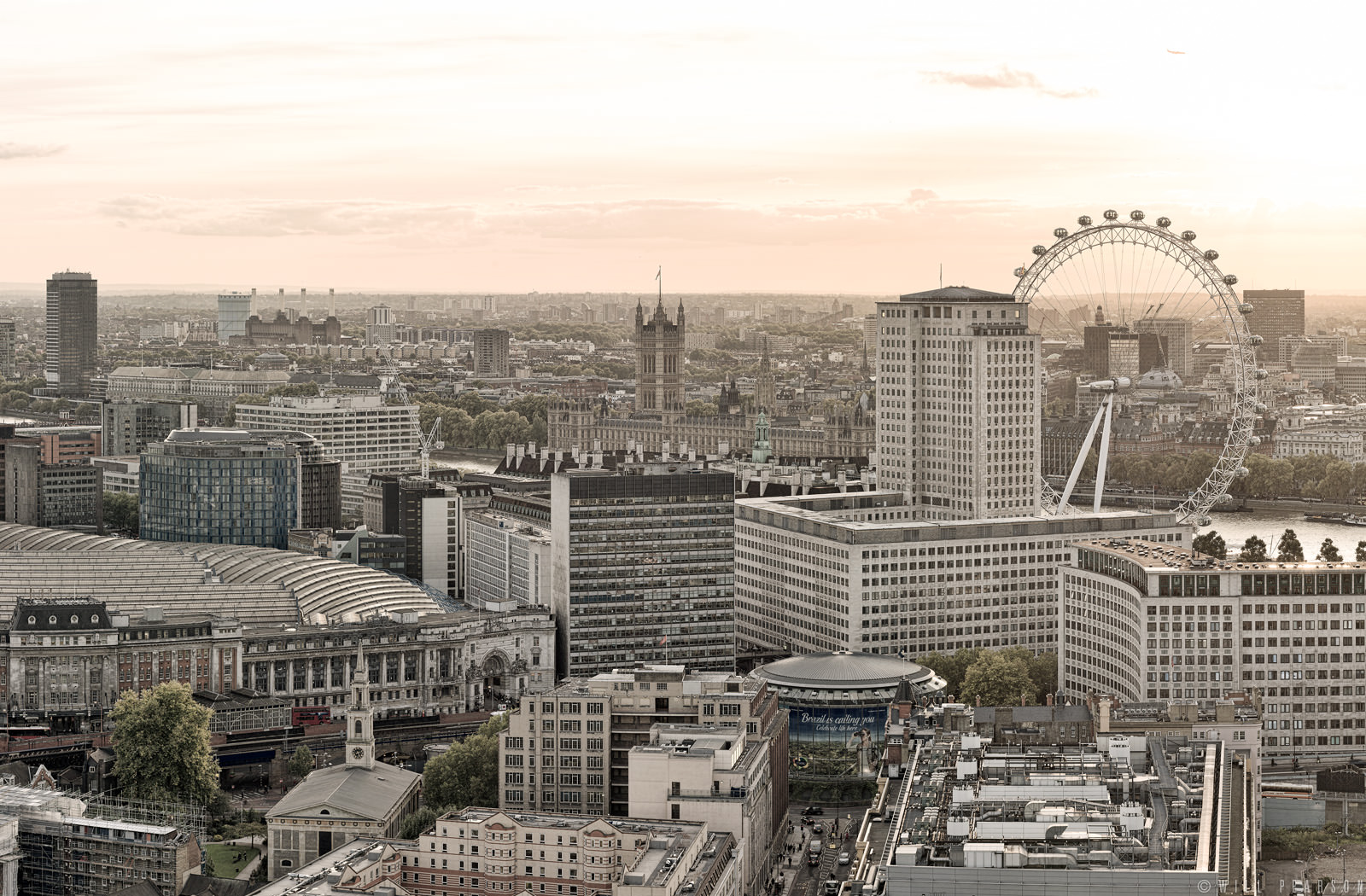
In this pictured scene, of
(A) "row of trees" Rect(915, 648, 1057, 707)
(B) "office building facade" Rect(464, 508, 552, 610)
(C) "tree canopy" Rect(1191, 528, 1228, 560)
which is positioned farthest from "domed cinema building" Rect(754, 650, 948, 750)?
(B) "office building facade" Rect(464, 508, 552, 610)

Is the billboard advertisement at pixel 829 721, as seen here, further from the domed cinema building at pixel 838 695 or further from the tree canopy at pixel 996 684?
the tree canopy at pixel 996 684

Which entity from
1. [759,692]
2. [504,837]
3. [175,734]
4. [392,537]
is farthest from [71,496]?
[504,837]

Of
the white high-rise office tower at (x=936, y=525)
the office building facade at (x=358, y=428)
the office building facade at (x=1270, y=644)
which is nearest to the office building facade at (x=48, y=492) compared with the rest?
the office building facade at (x=358, y=428)

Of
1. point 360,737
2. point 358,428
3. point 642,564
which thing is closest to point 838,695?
point 642,564

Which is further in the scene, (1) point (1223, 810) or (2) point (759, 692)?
(2) point (759, 692)

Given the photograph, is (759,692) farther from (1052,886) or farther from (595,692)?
(1052,886)

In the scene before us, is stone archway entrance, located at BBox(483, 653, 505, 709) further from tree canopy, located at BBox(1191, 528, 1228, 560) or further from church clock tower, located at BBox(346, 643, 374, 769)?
tree canopy, located at BBox(1191, 528, 1228, 560)
